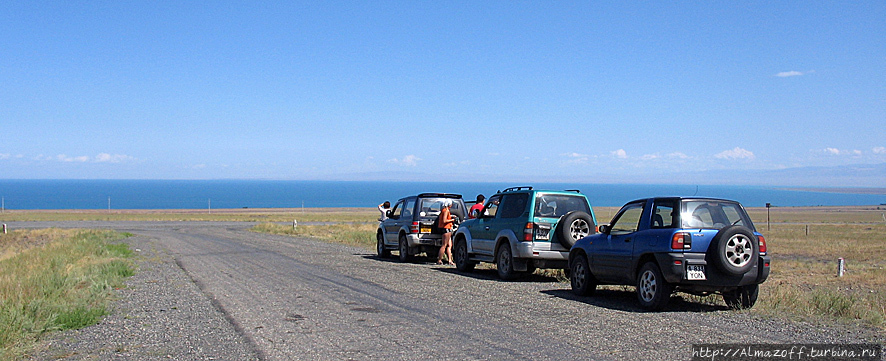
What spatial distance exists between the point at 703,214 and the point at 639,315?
1.69m

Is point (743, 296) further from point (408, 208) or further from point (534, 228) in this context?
point (408, 208)

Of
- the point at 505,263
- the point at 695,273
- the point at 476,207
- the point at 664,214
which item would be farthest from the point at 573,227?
the point at 476,207

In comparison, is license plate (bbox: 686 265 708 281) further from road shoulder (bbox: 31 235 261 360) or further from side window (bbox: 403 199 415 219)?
side window (bbox: 403 199 415 219)

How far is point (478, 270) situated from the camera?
680 inches

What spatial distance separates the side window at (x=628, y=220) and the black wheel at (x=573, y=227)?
6.79 ft

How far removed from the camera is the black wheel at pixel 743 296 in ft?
34.0

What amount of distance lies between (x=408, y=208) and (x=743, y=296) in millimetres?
11350

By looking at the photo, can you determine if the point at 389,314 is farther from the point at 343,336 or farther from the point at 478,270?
the point at 478,270

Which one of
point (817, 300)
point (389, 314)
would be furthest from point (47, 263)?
point (817, 300)

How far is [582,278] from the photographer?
473 inches

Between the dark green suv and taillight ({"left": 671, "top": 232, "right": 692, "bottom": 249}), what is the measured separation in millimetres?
3842

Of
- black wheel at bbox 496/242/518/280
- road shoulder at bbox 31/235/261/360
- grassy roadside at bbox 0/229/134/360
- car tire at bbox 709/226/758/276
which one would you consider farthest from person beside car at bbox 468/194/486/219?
car tire at bbox 709/226/758/276

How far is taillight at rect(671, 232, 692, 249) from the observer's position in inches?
384

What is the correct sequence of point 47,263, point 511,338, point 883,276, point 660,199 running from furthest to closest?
point 883,276, point 47,263, point 660,199, point 511,338
